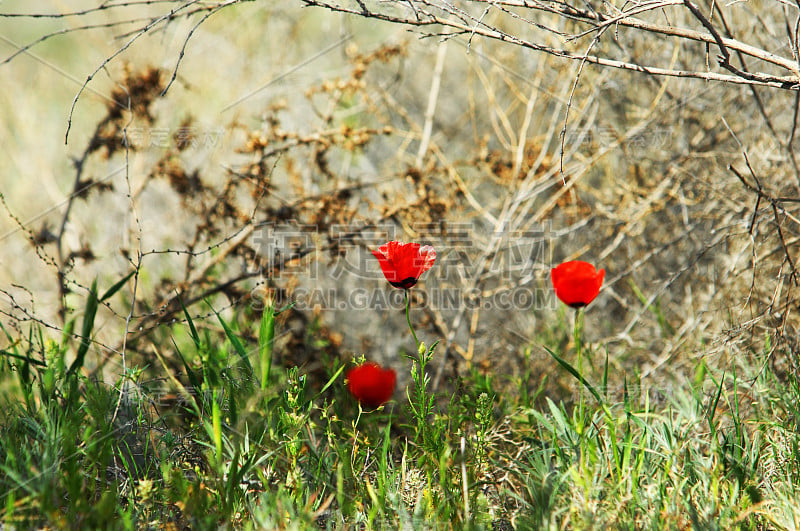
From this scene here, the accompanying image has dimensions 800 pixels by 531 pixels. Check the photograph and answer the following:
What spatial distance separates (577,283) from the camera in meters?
1.51

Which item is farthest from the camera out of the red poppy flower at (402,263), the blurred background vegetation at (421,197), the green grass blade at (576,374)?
the blurred background vegetation at (421,197)

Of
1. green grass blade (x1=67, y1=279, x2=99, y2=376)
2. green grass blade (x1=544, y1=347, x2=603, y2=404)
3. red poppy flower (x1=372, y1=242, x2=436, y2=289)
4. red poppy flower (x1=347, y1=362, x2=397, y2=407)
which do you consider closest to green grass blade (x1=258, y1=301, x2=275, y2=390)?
red poppy flower (x1=347, y1=362, x2=397, y2=407)

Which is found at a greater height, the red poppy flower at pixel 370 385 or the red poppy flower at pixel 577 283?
the red poppy flower at pixel 577 283

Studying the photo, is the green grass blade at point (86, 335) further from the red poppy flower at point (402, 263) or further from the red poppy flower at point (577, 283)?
the red poppy flower at point (577, 283)

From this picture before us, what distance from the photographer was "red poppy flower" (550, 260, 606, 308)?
150 cm

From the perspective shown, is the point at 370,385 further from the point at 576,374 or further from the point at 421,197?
the point at 421,197

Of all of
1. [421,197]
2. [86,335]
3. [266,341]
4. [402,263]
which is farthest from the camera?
[421,197]

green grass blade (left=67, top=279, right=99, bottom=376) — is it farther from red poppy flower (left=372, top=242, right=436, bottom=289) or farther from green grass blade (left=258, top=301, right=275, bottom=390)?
red poppy flower (left=372, top=242, right=436, bottom=289)

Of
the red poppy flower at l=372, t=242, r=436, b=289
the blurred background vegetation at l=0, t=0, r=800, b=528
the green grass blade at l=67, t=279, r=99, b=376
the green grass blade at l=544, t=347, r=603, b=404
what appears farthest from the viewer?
the blurred background vegetation at l=0, t=0, r=800, b=528

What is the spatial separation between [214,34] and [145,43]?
2.23 ft

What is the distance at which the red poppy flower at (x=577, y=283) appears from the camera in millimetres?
1501

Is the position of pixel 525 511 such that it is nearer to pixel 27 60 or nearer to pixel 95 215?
pixel 95 215

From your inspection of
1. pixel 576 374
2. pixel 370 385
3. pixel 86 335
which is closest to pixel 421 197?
pixel 370 385

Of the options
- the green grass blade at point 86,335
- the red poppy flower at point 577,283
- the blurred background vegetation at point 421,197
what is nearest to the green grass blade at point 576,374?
the red poppy flower at point 577,283
